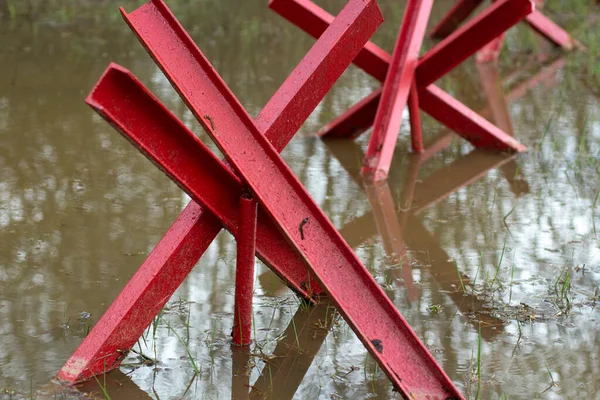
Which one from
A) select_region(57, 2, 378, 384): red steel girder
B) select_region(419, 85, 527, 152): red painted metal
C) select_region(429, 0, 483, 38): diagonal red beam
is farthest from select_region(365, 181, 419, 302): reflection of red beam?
select_region(429, 0, 483, 38): diagonal red beam

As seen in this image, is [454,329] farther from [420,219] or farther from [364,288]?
[420,219]

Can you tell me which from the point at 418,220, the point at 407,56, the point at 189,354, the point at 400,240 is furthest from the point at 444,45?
the point at 189,354

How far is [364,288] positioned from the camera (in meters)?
2.39

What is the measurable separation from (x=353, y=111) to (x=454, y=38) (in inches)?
30.3

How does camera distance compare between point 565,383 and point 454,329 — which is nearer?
Answer: point 565,383

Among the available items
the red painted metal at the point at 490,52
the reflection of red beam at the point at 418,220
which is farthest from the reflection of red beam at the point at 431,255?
the red painted metal at the point at 490,52

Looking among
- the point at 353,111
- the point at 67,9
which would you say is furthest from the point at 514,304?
the point at 67,9

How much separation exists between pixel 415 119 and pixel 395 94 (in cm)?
34

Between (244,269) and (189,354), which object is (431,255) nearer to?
(244,269)

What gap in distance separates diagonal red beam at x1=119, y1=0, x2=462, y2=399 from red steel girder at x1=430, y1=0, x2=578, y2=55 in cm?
558

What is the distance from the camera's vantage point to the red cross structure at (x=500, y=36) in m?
7.36

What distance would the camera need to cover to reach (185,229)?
2.52 metres

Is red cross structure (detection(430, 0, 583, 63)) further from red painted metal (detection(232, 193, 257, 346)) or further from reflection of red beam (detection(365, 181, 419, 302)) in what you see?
red painted metal (detection(232, 193, 257, 346))

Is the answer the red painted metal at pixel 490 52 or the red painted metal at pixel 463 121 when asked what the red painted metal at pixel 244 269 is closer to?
the red painted metal at pixel 463 121
